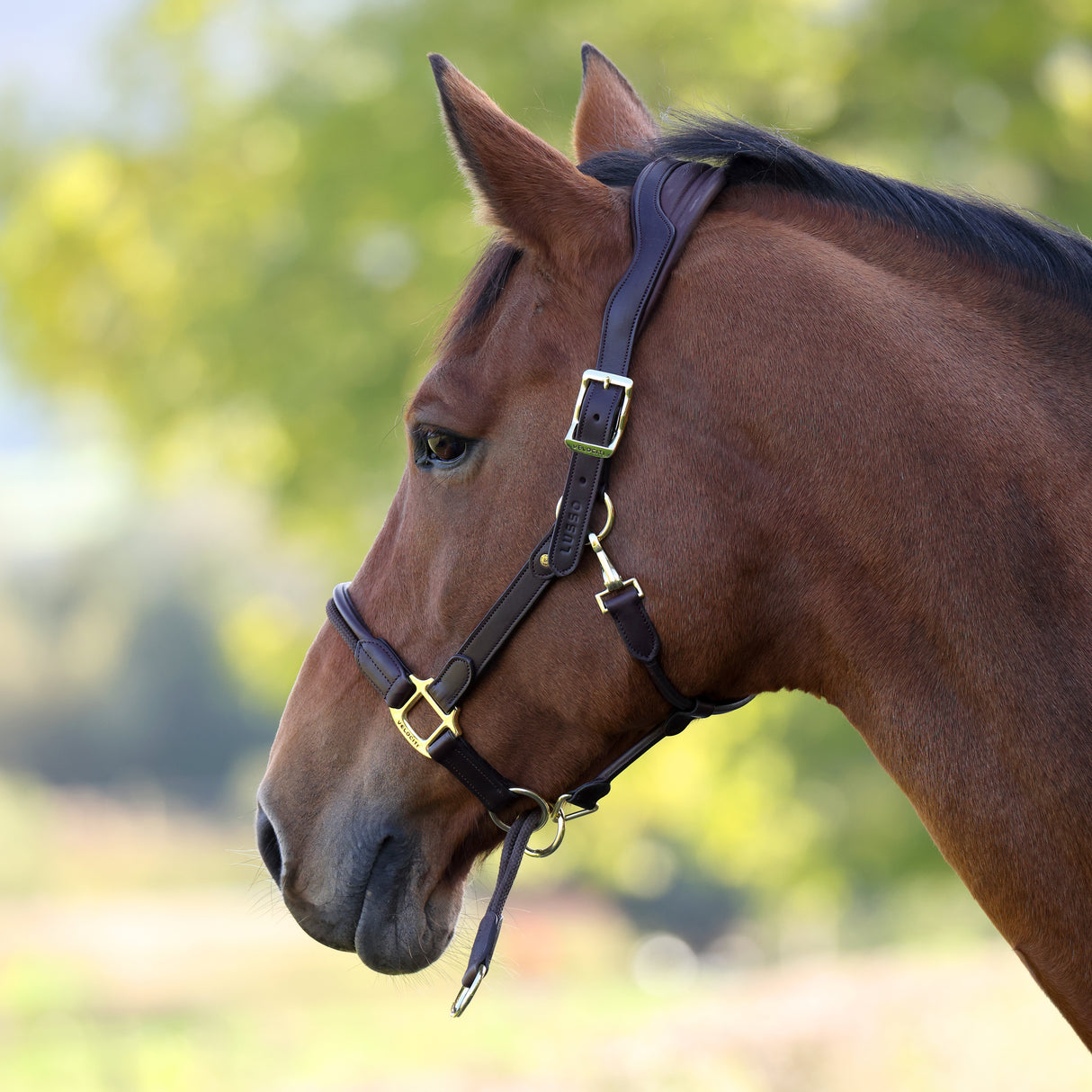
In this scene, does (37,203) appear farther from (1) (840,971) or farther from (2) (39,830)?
(2) (39,830)

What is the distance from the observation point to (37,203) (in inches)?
386

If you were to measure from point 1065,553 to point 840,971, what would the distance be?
9.16 metres

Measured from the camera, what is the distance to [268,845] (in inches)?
89.0

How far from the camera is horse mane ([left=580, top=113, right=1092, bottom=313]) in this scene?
1.91 meters

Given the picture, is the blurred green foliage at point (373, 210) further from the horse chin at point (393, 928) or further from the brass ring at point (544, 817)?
the horse chin at point (393, 928)

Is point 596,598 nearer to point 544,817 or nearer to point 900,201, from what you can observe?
point 544,817

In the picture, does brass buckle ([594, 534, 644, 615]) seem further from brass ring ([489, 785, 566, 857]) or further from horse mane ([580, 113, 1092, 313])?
horse mane ([580, 113, 1092, 313])

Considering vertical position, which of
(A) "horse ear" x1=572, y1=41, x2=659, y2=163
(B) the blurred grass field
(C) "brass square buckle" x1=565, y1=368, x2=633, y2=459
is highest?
(A) "horse ear" x1=572, y1=41, x2=659, y2=163

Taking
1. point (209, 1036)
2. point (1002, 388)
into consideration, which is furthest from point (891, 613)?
point (209, 1036)

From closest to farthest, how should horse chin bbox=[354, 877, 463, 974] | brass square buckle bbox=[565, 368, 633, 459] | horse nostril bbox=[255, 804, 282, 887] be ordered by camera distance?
brass square buckle bbox=[565, 368, 633, 459]
horse chin bbox=[354, 877, 463, 974]
horse nostril bbox=[255, 804, 282, 887]

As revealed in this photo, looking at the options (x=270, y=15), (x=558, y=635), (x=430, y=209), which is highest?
(x=270, y=15)

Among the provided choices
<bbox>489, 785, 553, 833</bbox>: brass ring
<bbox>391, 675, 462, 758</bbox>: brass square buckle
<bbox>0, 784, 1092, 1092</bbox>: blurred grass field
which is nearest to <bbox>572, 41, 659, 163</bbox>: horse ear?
<bbox>391, 675, 462, 758</bbox>: brass square buckle

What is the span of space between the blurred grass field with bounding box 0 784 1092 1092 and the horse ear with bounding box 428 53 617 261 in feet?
4.90

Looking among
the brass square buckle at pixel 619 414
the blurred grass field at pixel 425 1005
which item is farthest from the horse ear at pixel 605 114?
the blurred grass field at pixel 425 1005
